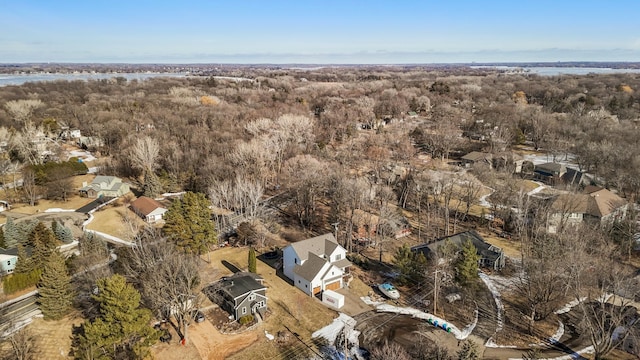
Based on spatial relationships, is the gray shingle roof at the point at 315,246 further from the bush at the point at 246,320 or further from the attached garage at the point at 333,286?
the bush at the point at 246,320

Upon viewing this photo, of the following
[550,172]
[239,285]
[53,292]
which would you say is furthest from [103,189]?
[550,172]

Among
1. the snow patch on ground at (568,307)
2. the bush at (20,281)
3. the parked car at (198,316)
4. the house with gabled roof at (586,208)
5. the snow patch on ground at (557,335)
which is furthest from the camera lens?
the house with gabled roof at (586,208)

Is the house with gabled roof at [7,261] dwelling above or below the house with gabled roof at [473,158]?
below

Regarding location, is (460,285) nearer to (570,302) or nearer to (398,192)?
(570,302)

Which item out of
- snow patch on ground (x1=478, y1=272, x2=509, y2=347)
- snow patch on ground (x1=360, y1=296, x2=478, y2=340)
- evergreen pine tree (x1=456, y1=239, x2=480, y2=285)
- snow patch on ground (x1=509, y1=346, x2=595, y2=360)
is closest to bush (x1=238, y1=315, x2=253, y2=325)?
snow patch on ground (x1=360, y1=296, x2=478, y2=340)

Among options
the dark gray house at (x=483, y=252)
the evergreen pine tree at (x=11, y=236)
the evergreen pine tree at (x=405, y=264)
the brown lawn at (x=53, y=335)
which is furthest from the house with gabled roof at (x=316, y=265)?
the evergreen pine tree at (x=11, y=236)

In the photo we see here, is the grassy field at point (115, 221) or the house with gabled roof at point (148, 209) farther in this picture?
the house with gabled roof at point (148, 209)
